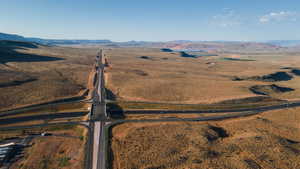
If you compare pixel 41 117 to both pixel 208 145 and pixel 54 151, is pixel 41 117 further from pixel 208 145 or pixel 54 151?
pixel 208 145

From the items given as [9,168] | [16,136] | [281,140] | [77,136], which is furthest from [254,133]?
[16,136]

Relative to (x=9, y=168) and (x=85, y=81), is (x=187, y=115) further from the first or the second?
(x=85, y=81)

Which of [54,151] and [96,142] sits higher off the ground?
[96,142]

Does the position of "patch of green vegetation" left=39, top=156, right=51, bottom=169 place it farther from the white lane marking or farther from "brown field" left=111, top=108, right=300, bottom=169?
"brown field" left=111, top=108, right=300, bottom=169

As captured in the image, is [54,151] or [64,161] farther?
[54,151]

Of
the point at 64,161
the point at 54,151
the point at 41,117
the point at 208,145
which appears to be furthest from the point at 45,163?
the point at 208,145

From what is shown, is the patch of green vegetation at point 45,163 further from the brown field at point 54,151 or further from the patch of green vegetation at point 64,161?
the patch of green vegetation at point 64,161
